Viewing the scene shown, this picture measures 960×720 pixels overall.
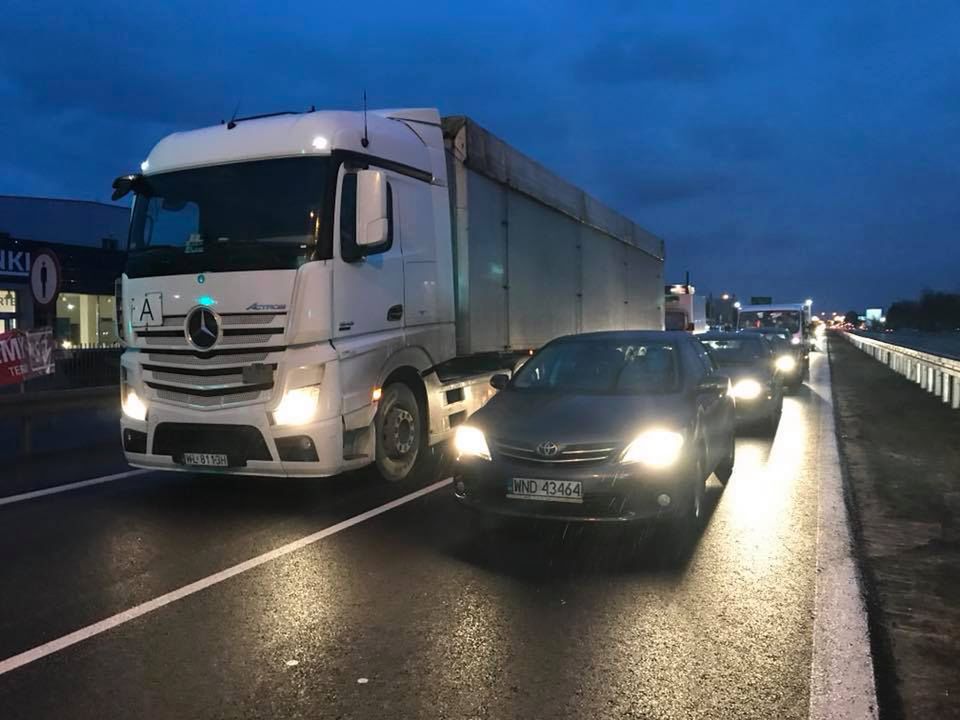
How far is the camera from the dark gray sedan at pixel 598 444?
5266 millimetres

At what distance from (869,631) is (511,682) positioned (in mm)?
1937

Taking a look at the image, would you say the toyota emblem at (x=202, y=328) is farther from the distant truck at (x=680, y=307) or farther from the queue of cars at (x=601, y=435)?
the distant truck at (x=680, y=307)

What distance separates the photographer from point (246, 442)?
638 centimetres

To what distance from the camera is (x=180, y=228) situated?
6789 mm

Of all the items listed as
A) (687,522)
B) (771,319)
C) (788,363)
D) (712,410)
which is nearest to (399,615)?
(687,522)

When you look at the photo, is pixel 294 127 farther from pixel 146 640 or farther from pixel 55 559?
pixel 146 640

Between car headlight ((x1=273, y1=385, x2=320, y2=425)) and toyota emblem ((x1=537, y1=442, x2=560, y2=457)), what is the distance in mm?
1987

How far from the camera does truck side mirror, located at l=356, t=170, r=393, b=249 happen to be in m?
6.52

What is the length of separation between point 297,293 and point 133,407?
6.49 feet

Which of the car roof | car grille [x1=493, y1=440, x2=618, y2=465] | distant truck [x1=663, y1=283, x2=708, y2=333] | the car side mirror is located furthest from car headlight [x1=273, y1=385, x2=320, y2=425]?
distant truck [x1=663, y1=283, x2=708, y2=333]

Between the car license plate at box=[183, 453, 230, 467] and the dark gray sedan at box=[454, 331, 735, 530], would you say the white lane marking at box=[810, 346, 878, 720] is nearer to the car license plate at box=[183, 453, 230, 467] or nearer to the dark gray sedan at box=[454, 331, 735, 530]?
the dark gray sedan at box=[454, 331, 735, 530]

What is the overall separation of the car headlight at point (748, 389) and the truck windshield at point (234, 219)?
7451 millimetres

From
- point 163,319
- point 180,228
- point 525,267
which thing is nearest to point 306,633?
point 163,319

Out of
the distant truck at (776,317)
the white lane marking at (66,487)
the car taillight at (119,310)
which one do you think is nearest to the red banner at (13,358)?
the white lane marking at (66,487)
